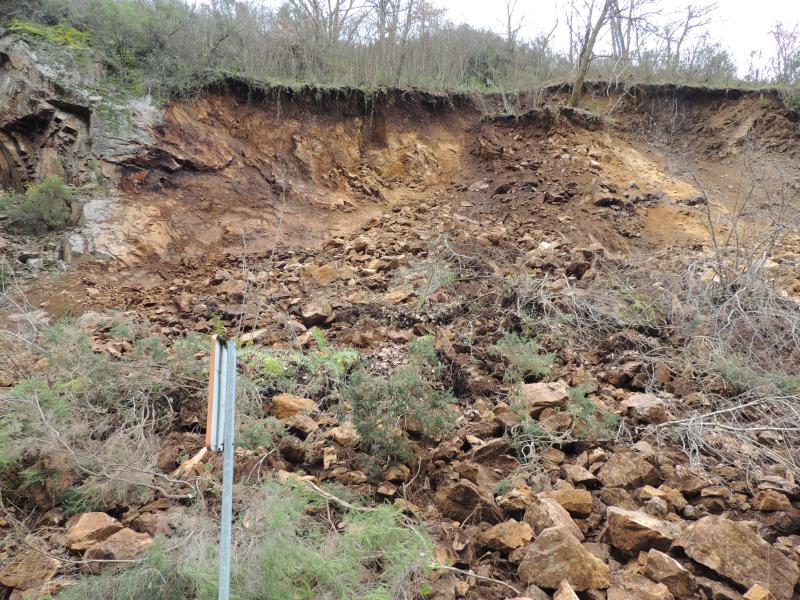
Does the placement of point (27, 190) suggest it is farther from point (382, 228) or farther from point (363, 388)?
point (363, 388)

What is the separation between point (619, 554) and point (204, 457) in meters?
1.84

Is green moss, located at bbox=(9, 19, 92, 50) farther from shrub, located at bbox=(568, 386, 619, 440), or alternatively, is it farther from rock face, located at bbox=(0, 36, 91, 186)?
shrub, located at bbox=(568, 386, 619, 440)

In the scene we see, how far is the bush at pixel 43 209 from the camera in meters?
5.61

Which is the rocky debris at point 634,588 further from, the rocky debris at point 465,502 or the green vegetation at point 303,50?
the green vegetation at point 303,50

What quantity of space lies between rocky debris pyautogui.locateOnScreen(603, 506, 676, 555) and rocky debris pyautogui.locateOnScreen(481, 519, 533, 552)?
1.02 ft

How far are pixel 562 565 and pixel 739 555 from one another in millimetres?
620

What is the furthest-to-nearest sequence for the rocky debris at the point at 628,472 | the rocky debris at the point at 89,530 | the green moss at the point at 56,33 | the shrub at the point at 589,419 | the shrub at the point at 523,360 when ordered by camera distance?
the green moss at the point at 56,33
the shrub at the point at 523,360
the shrub at the point at 589,419
the rocky debris at the point at 628,472
the rocky debris at the point at 89,530

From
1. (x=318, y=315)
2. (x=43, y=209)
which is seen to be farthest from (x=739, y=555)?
(x=43, y=209)

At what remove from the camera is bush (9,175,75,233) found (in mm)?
5605

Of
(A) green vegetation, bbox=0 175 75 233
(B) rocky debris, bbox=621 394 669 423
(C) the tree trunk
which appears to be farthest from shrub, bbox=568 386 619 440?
(C) the tree trunk

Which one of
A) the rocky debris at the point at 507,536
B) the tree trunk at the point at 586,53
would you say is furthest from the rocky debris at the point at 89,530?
the tree trunk at the point at 586,53

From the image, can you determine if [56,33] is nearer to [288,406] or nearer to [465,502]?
[288,406]

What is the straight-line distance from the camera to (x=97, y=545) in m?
1.73

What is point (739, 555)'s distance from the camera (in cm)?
168
